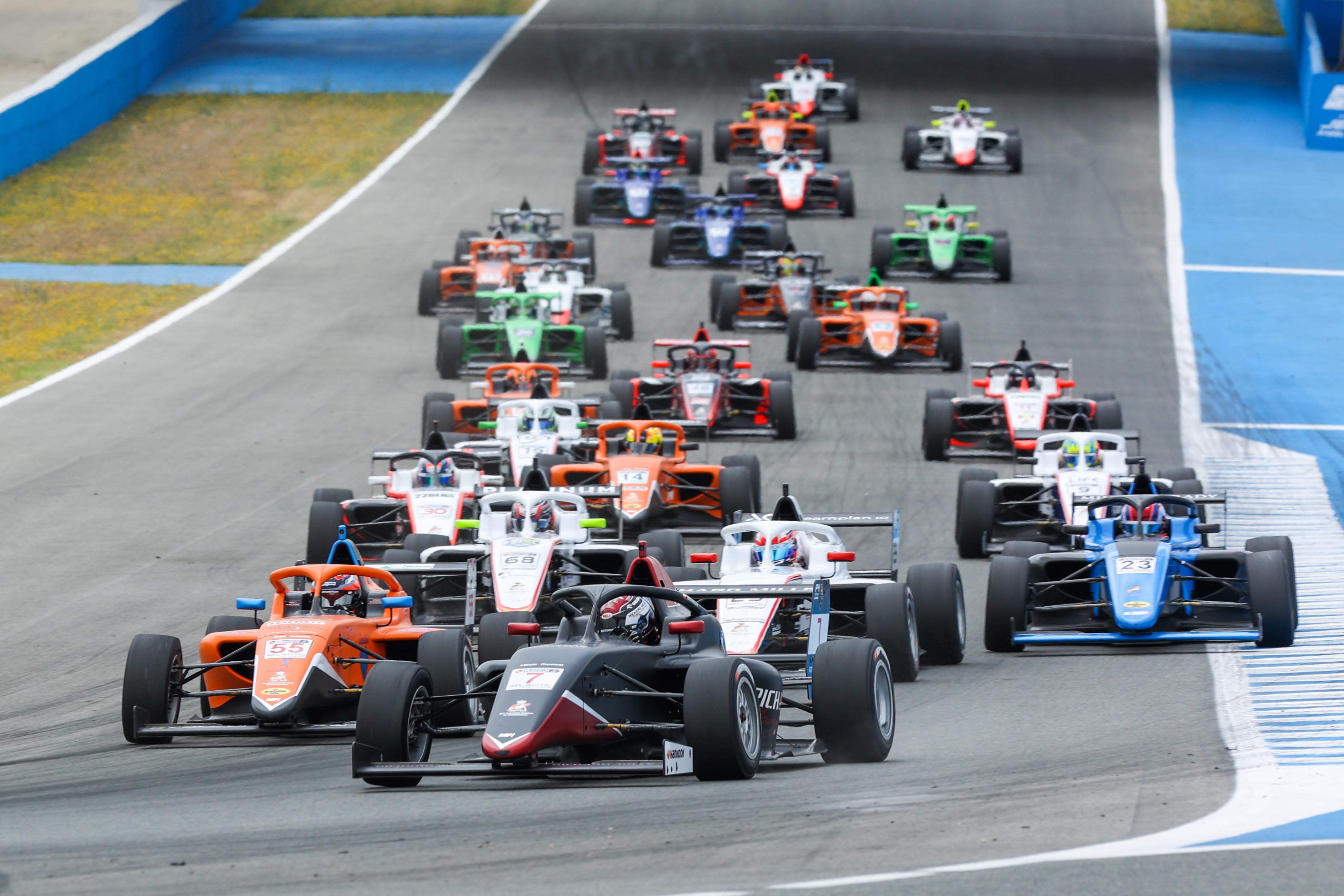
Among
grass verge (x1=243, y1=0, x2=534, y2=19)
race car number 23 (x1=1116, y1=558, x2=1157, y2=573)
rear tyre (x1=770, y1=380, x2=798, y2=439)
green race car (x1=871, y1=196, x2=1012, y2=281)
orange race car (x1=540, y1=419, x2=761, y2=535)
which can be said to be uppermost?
grass verge (x1=243, y1=0, x2=534, y2=19)

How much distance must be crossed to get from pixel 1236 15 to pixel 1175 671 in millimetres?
55949

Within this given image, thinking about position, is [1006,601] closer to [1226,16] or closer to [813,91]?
[813,91]

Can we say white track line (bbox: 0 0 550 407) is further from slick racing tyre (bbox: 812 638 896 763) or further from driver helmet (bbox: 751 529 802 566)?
slick racing tyre (bbox: 812 638 896 763)

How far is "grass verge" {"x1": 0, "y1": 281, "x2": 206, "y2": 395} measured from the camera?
36.8 m

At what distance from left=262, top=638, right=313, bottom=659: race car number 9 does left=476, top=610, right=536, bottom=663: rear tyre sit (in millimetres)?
1560

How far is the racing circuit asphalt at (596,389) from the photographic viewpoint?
1091cm

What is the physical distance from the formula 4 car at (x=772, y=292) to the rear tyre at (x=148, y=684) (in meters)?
23.5

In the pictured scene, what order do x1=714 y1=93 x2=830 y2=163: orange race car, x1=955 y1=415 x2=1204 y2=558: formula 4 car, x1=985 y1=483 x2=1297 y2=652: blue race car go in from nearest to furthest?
x1=985 y1=483 x2=1297 y2=652: blue race car → x1=955 y1=415 x2=1204 y2=558: formula 4 car → x1=714 y1=93 x2=830 y2=163: orange race car

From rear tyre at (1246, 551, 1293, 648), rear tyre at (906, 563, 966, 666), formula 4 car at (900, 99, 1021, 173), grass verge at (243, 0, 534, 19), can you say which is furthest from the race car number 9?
grass verge at (243, 0, 534, 19)

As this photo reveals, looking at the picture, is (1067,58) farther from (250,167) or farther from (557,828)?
(557,828)

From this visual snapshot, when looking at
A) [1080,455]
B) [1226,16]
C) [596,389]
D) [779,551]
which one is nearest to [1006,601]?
[779,551]

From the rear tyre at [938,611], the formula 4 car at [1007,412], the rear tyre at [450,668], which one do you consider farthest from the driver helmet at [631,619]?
the formula 4 car at [1007,412]

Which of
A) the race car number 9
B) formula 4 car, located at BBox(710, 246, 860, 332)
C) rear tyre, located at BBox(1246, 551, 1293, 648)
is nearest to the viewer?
the race car number 9

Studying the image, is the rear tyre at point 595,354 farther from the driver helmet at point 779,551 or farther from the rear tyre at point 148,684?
the rear tyre at point 148,684
